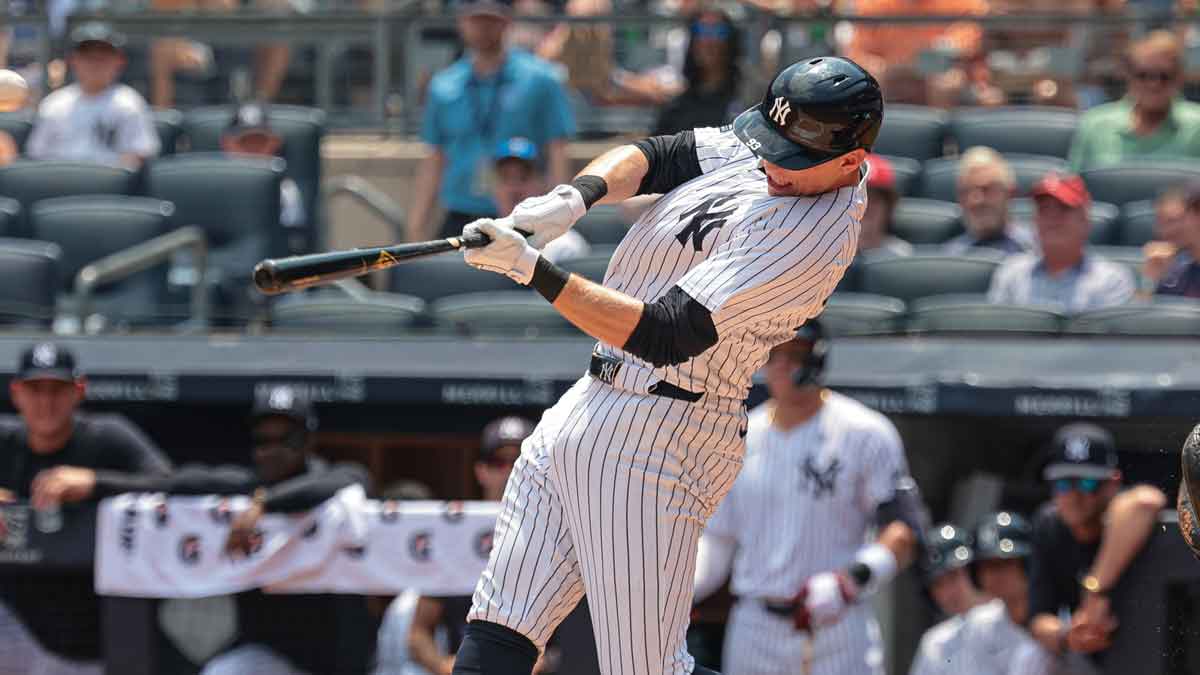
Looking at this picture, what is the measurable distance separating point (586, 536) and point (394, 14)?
5559 mm

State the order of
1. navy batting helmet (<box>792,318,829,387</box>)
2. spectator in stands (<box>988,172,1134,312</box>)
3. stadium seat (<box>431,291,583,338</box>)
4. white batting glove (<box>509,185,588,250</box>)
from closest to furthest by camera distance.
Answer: white batting glove (<box>509,185,588,250</box>), navy batting helmet (<box>792,318,829,387</box>), spectator in stands (<box>988,172,1134,312</box>), stadium seat (<box>431,291,583,338</box>)

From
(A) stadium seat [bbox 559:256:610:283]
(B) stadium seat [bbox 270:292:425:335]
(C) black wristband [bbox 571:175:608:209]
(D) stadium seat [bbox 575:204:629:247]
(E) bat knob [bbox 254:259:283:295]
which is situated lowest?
(E) bat knob [bbox 254:259:283:295]

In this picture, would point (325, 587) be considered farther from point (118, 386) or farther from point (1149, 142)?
point (1149, 142)

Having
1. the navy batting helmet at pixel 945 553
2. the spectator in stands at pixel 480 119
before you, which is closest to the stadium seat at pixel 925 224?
the spectator in stands at pixel 480 119

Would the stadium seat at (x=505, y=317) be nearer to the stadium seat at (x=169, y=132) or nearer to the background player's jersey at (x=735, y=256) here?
the stadium seat at (x=169, y=132)

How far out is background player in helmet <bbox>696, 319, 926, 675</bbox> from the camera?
544 centimetres

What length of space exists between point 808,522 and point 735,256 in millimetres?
2289

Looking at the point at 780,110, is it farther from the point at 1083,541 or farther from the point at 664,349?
the point at 1083,541

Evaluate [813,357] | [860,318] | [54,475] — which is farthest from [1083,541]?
[54,475]

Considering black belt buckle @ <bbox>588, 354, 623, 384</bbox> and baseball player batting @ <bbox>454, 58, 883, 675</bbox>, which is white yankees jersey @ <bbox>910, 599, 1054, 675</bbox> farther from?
black belt buckle @ <bbox>588, 354, 623, 384</bbox>

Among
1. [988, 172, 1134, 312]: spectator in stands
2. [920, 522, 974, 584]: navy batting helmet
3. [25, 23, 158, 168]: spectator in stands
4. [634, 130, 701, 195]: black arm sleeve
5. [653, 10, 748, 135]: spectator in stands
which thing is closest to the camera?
[634, 130, 701, 195]: black arm sleeve

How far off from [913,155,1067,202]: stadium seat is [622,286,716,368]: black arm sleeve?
440cm

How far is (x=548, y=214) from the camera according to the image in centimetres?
336

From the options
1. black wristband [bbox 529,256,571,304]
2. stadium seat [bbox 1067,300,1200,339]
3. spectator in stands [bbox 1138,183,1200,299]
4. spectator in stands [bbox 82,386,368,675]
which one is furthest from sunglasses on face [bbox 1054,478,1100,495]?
black wristband [bbox 529,256,571,304]
